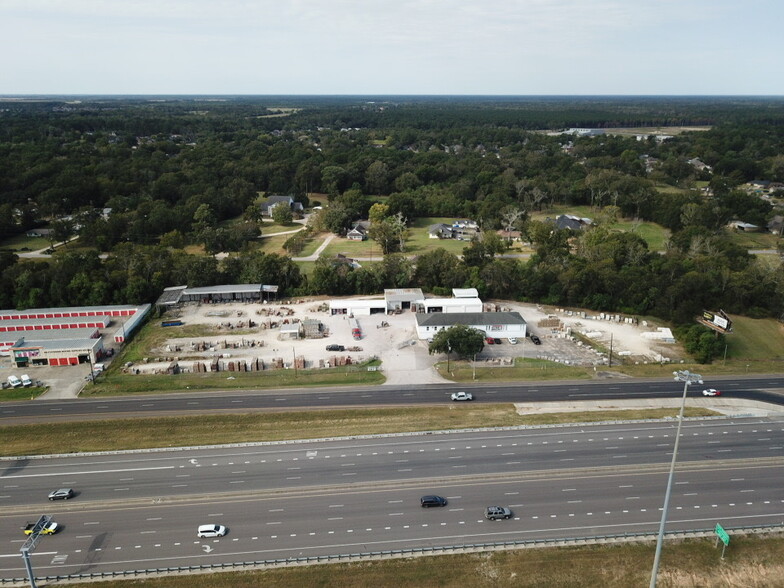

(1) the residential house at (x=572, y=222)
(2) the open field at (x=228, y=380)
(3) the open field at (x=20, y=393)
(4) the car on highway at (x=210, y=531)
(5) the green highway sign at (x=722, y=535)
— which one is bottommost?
(3) the open field at (x=20, y=393)

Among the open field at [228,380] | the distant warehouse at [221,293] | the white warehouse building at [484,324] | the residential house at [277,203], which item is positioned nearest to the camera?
the open field at [228,380]

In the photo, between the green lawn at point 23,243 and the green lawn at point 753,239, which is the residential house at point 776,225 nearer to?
the green lawn at point 753,239

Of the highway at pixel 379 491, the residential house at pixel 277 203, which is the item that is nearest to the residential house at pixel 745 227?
the highway at pixel 379 491

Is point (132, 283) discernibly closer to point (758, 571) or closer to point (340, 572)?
point (340, 572)

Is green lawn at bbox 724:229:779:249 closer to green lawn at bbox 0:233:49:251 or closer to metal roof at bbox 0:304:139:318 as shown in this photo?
metal roof at bbox 0:304:139:318

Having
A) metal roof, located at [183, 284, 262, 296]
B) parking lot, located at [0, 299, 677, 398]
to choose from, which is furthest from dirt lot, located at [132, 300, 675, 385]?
metal roof, located at [183, 284, 262, 296]

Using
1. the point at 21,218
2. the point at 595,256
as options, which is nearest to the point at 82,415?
the point at 595,256
